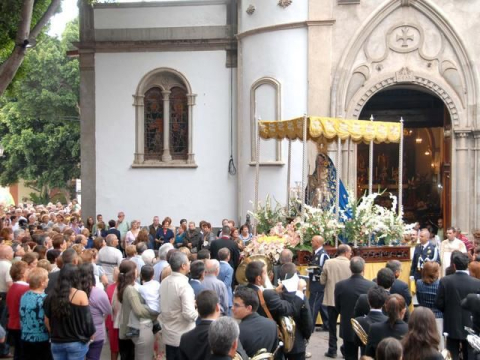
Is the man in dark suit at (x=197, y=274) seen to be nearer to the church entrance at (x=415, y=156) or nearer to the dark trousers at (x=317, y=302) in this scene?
the dark trousers at (x=317, y=302)

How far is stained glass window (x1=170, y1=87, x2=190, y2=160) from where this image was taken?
79.0 ft

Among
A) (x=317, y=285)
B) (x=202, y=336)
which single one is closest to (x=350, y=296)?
(x=317, y=285)

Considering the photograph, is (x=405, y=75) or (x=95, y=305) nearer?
(x=95, y=305)

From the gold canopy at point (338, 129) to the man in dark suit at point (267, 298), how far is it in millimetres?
7790

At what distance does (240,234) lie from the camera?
59.8 ft

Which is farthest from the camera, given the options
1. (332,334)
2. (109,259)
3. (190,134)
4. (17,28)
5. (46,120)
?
(46,120)

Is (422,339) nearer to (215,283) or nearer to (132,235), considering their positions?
(215,283)

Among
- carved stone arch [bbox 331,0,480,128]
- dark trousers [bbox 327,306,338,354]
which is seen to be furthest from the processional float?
carved stone arch [bbox 331,0,480,128]

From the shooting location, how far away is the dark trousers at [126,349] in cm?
1082

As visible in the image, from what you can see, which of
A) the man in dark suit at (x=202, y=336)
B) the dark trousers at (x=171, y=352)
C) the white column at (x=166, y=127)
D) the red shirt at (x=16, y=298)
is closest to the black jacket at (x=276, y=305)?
the man in dark suit at (x=202, y=336)

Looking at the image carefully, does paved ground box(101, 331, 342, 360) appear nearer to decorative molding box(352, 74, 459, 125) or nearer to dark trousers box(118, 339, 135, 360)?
dark trousers box(118, 339, 135, 360)

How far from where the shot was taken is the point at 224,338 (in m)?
5.93

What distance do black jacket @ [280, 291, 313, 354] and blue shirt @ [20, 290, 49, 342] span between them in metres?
2.80

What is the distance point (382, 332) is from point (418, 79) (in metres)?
14.9
